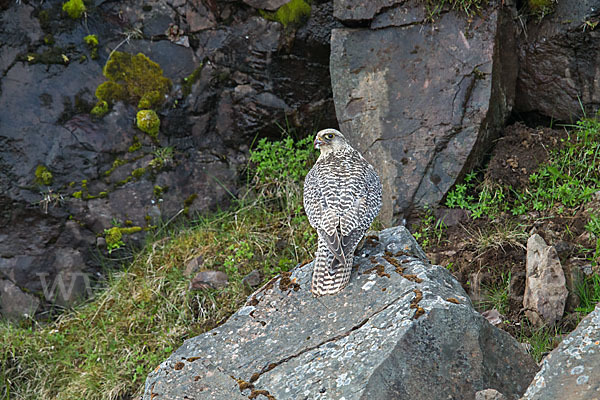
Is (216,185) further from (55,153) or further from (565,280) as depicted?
(565,280)

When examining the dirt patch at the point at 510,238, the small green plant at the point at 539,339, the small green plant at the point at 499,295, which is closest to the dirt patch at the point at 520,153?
the dirt patch at the point at 510,238

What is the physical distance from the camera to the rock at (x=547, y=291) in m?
4.89

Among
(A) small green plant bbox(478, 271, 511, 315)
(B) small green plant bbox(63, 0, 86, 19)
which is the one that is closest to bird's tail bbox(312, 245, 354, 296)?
(A) small green plant bbox(478, 271, 511, 315)

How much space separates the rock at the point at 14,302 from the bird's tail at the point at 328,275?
12.7 feet

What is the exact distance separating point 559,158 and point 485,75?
1064 mm

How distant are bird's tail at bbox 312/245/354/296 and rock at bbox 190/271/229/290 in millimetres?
2333

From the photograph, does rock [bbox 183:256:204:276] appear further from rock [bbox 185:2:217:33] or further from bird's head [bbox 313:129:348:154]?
rock [bbox 185:2:217:33]

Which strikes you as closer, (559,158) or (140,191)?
(559,158)

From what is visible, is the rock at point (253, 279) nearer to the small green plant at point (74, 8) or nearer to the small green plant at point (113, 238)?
the small green plant at point (113, 238)

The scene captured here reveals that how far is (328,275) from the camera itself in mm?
3910

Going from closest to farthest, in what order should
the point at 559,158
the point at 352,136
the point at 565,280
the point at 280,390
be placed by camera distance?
the point at 280,390
the point at 565,280
the point at 559,158
the point at 352,136

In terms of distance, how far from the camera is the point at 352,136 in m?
6.39

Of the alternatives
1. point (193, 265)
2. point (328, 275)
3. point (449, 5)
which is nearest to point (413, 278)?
point (328, 275)

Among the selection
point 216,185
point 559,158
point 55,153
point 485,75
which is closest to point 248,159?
point 216,185
